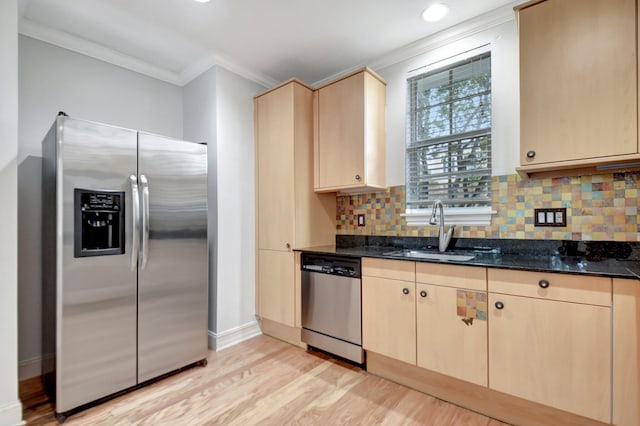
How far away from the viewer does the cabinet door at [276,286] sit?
271 cm

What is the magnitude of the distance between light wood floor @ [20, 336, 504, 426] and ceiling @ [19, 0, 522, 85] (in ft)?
8.50

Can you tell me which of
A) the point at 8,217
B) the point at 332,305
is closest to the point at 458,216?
the point at 332,305

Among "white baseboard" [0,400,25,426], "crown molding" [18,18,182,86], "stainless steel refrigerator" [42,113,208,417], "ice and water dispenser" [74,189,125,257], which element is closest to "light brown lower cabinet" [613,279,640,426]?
"stainless steel refrigerator" [42,113,208,417]

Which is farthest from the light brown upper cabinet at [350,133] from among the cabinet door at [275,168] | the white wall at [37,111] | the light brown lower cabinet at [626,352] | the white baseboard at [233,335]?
the white wall at [37,111]

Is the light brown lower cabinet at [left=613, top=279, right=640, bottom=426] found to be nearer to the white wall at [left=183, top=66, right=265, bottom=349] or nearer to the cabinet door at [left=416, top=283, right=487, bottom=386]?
the cabinet door at [left=416, top=283, right=487, bottom=386]

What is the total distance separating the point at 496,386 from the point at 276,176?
7.18ft

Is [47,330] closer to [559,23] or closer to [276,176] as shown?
[276,176]

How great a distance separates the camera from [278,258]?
281cm

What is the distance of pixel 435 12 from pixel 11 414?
3559mm

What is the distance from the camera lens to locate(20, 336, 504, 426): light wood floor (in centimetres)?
175

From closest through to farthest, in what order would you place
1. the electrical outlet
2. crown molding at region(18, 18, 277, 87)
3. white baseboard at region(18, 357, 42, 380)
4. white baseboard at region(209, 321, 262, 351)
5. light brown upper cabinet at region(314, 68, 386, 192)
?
the electrical outlet → white baseboard at region(18, 357, 42, 380) → crown molding at region(18, 18, 277, 87) → light brown upper cabinet at region(314, 68, 386, 192) → white baseboard at region(209, 321, 262, 351)

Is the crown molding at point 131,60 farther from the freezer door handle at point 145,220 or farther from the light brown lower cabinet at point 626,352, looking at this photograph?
the light brown lower cabinet at point 626,352

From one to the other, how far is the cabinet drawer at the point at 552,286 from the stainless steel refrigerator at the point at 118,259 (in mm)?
2000

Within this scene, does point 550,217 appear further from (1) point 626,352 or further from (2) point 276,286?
(2) point 276,286
